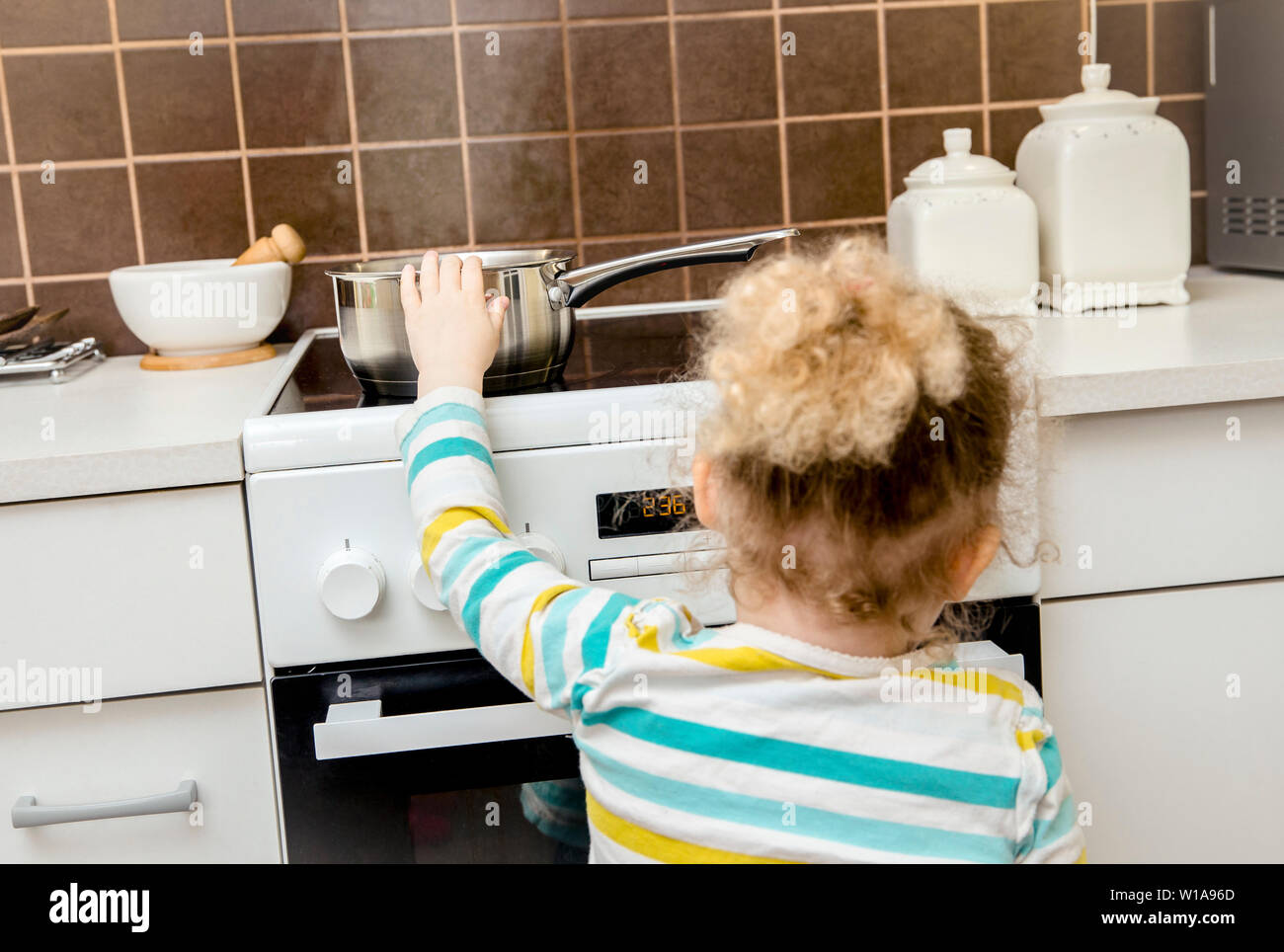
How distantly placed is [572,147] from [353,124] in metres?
0.27

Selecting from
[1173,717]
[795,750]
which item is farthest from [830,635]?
[1173,717]

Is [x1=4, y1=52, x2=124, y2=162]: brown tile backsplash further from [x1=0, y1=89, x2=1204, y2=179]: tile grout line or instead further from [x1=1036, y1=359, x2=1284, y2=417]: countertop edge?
[x1=1036, y1=359, x2=1284, y2=417]: countertop edge

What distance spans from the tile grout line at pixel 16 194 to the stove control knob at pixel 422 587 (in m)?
0.86

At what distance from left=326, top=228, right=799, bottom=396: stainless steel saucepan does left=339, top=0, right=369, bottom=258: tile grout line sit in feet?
1.64

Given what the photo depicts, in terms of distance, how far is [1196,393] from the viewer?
1.03 metres

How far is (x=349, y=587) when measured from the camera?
0.96m

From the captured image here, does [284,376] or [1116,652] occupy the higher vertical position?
[284,376]

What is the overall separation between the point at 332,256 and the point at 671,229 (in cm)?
43

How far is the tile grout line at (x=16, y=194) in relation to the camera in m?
1.50

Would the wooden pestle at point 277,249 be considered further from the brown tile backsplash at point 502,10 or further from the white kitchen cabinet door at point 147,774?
the white kitchen cabinet door at point 147,774

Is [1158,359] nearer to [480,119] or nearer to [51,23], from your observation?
[480,119]
